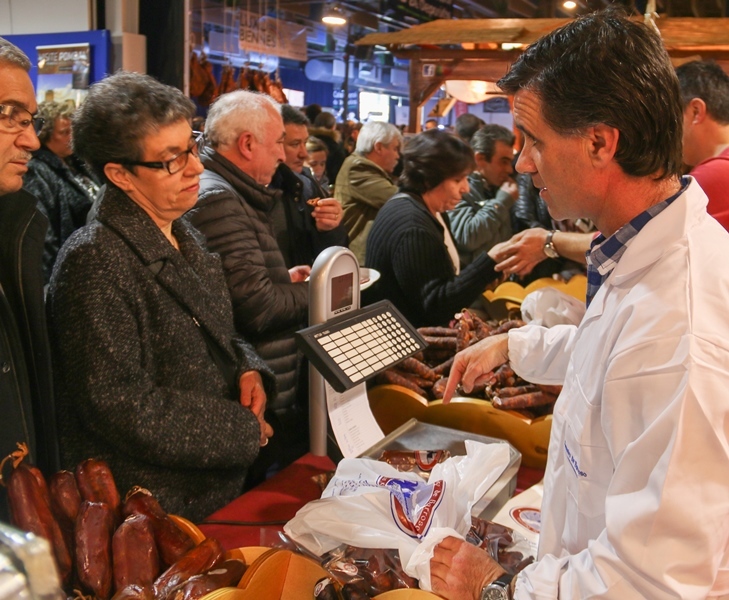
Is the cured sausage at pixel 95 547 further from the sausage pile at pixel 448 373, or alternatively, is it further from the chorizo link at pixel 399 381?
the chorizo link at pixel 399 381

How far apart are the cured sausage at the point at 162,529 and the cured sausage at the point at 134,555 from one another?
0.07 feet

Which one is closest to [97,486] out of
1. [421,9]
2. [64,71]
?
[64,71]

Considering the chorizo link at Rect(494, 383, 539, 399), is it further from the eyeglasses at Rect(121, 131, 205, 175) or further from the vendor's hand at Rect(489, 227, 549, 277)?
the eyeglasses at Rect(121, 131, 205, 175)

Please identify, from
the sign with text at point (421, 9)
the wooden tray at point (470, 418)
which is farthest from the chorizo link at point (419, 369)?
the sign with text at point (421, 9)

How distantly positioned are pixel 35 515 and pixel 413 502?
0.68m

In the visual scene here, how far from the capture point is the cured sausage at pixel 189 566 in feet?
3.32

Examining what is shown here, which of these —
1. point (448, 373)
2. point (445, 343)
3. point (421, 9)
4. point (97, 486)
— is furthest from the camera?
point (421, 9)

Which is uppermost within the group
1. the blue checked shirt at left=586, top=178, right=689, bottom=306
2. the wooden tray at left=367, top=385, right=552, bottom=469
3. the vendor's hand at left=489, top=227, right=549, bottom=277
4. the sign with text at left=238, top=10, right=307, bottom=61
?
the sign with text at left=238, top=10, right=307, bottom=61

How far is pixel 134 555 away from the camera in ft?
3.54

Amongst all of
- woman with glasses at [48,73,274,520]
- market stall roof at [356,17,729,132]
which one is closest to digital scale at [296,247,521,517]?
woman with glasses at [48,73,274,520]

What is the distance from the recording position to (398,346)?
1829 mm

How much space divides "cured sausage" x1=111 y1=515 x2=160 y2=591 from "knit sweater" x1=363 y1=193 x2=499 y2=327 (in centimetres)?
194

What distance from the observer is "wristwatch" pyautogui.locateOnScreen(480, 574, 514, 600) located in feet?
3.33

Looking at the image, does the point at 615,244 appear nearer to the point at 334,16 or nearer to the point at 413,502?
the point at 413,502
